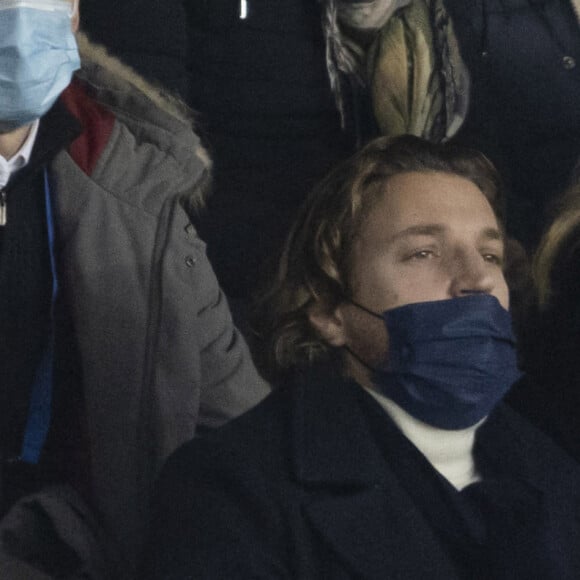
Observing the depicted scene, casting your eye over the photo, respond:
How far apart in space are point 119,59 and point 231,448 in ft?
2.07

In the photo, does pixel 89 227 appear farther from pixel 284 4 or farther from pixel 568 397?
pixel 568 397

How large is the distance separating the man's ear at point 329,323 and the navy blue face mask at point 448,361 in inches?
2.5

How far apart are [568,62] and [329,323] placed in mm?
648

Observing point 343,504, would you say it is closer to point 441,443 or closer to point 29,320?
point 441,443

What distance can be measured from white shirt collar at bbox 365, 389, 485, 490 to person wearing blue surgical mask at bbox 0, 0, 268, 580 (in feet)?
1.00

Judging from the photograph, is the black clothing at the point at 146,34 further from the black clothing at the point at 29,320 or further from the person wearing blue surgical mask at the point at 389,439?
the person wearing blue surgical mask at the point at 389,439

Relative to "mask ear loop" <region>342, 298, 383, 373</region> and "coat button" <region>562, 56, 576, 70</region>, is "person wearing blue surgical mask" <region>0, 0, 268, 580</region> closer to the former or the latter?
"mask ear loop" <region>342, 298, 383, 373</region>

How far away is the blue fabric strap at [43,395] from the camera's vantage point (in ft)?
4.33

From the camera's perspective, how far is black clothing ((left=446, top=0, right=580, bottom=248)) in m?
1.58

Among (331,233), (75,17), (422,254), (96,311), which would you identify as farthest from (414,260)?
Result: (75,17)

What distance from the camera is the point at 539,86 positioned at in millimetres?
1629

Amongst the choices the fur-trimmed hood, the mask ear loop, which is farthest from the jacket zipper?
the mask ear loop

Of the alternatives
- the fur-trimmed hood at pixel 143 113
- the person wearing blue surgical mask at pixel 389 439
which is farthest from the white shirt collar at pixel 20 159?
the person wearing blue surgical mask at pixel 389 439

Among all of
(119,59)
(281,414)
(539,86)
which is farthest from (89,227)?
(539,86)
